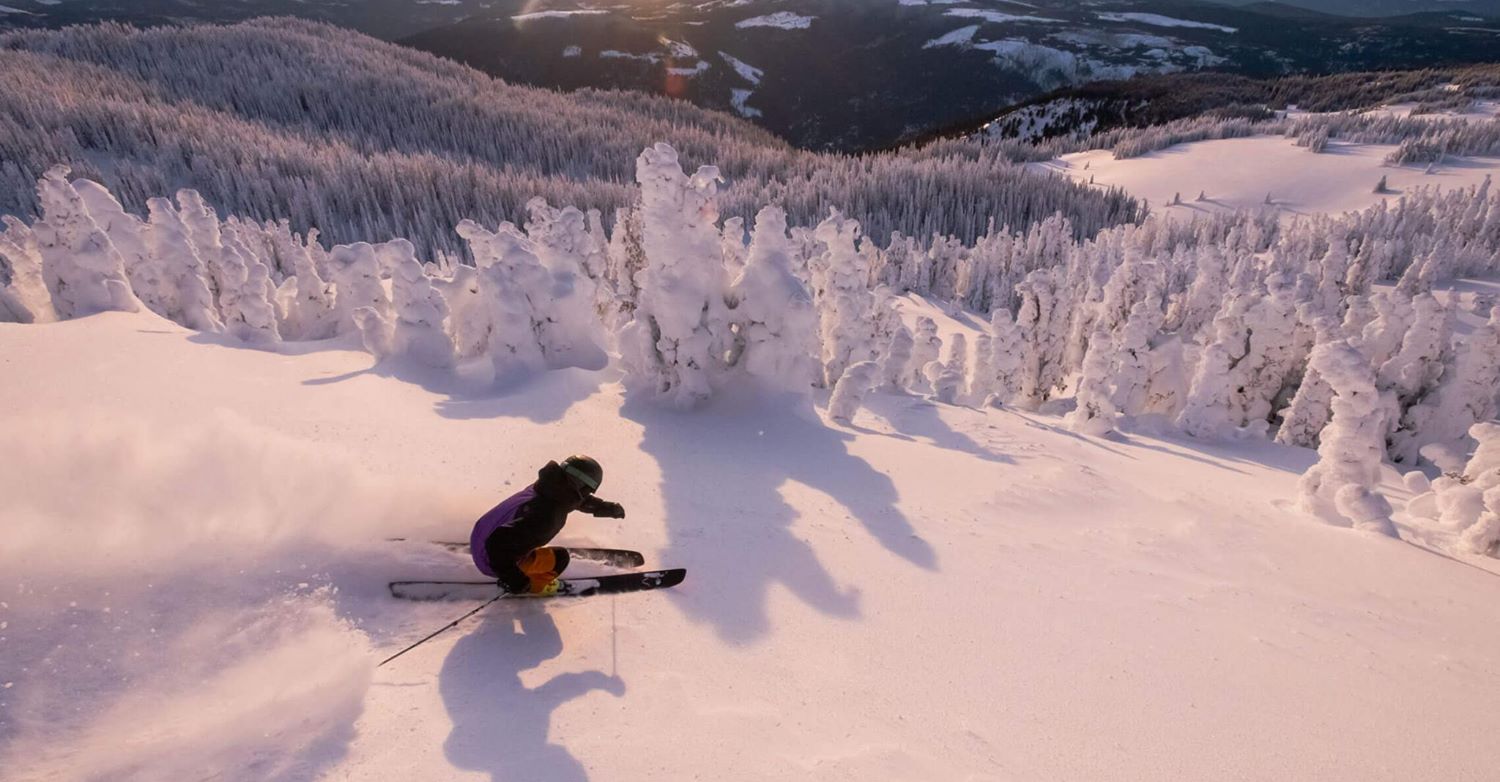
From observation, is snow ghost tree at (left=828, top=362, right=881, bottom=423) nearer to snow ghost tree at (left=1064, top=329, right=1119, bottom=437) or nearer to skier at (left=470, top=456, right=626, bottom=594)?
snow ghost tree at (left=1064, top=329, right=1119, bottom=437)

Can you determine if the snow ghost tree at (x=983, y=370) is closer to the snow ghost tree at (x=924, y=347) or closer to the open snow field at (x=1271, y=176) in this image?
the snow ghost tree at (x=924, y=347)

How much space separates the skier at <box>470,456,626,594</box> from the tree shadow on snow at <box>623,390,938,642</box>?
2.24ft

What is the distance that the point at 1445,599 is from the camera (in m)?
3.74

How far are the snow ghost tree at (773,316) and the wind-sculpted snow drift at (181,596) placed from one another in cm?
→ 322

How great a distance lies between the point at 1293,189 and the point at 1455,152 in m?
7.98

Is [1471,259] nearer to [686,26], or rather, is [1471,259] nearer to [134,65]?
[134,65]

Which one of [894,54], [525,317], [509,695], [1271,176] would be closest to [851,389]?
[525,317]

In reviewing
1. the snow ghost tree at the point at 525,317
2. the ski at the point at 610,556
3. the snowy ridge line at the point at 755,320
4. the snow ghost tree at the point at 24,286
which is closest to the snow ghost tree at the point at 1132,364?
the snowy ridge line at the point at 755,320

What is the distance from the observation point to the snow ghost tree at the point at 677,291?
5.86 m

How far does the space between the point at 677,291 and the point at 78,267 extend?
252 inches

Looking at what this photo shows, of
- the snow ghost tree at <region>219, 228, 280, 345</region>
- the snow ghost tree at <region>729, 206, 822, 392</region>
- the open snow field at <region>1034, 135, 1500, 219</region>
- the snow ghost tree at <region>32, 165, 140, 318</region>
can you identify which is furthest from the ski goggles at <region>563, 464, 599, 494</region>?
the open snow field at <region>1034, 135, 1500, 219</region>

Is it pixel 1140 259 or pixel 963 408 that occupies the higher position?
pixel 1140 259

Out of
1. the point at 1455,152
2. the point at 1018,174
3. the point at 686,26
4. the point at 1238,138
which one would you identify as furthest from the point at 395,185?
the point at 686,26

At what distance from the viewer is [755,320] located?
6148mm
